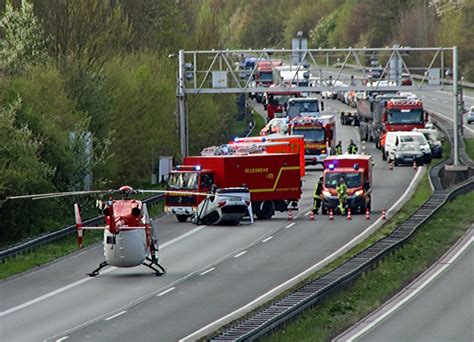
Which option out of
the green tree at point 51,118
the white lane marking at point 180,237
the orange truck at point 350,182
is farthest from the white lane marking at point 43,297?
the orange truck at point 350,182

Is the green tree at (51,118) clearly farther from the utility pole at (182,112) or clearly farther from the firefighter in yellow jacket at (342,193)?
the utility pole at (182,112)

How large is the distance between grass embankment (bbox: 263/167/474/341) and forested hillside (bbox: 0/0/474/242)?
11574 millimetres

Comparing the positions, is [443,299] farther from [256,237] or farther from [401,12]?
[401,12]

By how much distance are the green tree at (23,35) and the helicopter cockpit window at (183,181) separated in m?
15.3

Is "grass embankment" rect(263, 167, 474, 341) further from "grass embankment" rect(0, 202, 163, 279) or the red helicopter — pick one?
"grass embankment" rect(0, 202, 163, 279)

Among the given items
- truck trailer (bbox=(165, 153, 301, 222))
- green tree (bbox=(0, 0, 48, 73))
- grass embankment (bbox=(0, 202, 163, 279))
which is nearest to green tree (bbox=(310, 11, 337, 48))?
green tree (bbox=(0, 0, 48, 73))

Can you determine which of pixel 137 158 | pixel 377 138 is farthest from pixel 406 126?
pixel 137 158

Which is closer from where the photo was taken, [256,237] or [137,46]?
[256,237]

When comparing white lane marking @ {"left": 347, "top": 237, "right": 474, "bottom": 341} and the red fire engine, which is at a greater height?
the red fire engine

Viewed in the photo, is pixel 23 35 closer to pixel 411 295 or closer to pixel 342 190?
pixel 342 190

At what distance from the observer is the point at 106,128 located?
61.9 m

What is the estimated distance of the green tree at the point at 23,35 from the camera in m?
66.9

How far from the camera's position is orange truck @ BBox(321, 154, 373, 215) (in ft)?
181

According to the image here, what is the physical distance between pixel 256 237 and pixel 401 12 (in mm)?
111302
